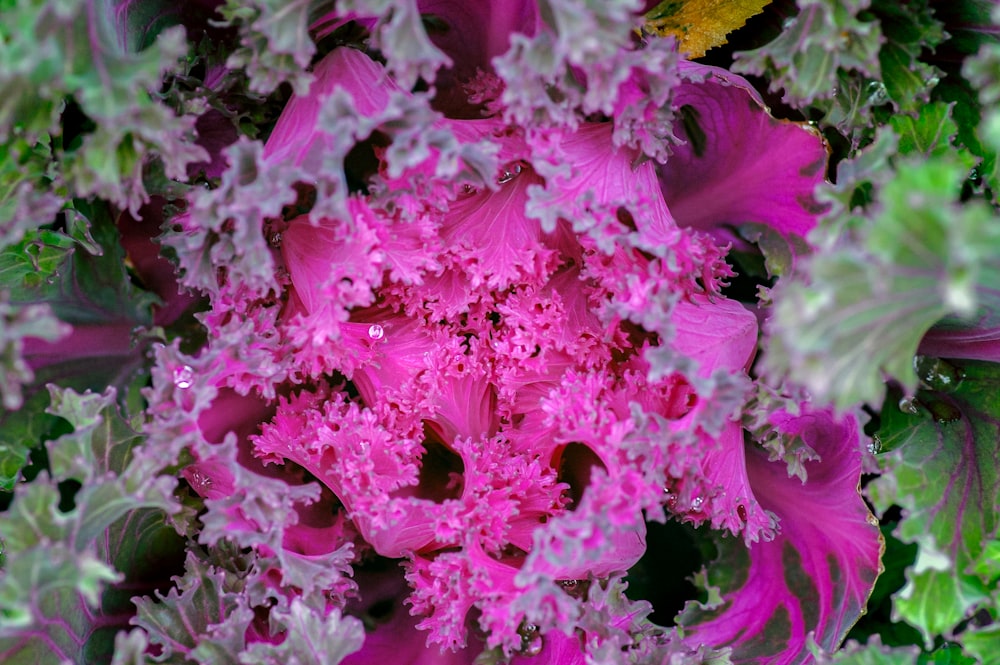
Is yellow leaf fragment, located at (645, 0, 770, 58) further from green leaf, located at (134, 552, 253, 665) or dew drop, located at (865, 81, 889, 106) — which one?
green leaf, located at (134, 552, 253, 665)

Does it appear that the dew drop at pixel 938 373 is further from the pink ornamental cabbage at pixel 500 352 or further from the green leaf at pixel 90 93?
the green leaf at pixel 90 93

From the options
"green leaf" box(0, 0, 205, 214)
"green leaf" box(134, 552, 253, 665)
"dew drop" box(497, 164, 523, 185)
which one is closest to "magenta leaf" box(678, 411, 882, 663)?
"dew drop" box(497, 164, 523, 185)

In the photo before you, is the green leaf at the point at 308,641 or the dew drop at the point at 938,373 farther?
the dew drop at the point at 938,373

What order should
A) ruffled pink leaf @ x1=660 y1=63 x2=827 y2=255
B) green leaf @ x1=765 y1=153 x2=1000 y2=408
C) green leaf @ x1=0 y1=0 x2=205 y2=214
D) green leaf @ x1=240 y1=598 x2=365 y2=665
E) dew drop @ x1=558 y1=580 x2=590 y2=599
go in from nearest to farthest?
green leaf @ x1=765 y1=153 x2=1000 y2=408 < green leaf @ x1=0 y1=0 x2=205 y2=214 < green leaf @ x1=240 y1=598 x2=365 y2=665 < ruffled pink leaf @ x1=660 y1=63 x2=827 y2=255 < dew drop @ x1=558 y1=580 x2=590 y2=599

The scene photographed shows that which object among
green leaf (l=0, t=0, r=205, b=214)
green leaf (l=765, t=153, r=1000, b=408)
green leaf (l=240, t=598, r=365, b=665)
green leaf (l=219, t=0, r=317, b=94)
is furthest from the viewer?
green leaf (l=240, t=598, r=365, b=665)

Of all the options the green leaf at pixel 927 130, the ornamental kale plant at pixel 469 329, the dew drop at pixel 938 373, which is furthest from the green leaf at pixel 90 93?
the dew drop at pixel 938 373

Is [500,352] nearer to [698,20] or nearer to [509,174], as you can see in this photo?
[509,174]

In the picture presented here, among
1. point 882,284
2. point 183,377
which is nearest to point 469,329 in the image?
point 183,377
